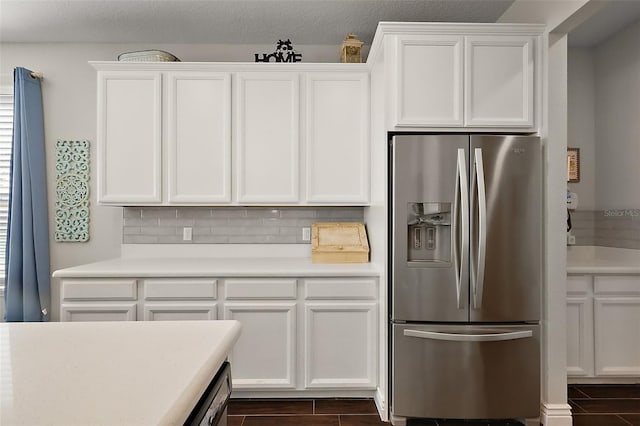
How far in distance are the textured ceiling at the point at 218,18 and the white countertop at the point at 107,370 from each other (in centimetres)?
253

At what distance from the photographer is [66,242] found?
3.69 meters

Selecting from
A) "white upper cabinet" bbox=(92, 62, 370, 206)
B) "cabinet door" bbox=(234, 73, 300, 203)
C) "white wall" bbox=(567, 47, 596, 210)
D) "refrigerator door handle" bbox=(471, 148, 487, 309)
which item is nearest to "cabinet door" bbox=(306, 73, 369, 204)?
"white upper cabinet" bbox=(92, 62, 370, 206)

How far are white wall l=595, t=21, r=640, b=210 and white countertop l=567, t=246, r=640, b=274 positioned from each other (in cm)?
37

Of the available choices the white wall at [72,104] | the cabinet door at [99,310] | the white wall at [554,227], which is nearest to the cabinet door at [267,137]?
the white wall at [72,104]

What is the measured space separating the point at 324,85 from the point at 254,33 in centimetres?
77

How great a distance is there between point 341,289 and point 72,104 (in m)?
2.73

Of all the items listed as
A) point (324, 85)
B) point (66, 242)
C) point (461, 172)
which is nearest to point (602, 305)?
point (461, 172)

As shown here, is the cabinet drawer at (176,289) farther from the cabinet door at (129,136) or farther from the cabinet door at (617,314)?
the cabinet door at (617,314)

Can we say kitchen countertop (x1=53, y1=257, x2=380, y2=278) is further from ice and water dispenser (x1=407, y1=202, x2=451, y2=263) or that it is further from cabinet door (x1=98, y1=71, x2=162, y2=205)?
cabinet door (x1=98, y1=71, x2=162, y2=205)

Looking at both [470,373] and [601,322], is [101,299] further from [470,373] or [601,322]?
[601,322]

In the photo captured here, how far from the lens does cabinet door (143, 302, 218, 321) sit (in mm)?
2873

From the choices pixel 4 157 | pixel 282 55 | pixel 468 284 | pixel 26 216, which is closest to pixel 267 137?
pixel 282 55

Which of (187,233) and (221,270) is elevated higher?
(187,233)

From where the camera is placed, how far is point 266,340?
9.45 feet
